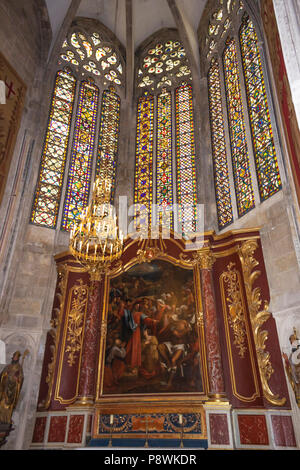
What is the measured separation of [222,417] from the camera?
671 cm

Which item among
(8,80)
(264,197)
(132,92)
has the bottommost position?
(264,197)

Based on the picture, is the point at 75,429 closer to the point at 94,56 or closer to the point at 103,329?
the point at 103,329

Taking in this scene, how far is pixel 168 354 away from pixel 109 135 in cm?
787

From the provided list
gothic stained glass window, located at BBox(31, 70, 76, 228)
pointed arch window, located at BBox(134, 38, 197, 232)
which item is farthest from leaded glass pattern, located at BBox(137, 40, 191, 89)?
gothic stained glass window, located at BBox(31, 70, 76, 228)

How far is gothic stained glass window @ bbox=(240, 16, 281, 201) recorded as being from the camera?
8297 mm

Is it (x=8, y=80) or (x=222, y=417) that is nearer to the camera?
(x=222, y=417)

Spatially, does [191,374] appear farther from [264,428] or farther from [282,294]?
[282,294]

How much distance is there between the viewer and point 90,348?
819cm

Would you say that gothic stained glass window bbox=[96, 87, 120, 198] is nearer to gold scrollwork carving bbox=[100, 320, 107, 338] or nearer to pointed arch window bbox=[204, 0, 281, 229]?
pointed arch window bbox=[204, 0, 281, 229]

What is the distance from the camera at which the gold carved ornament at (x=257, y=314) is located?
6.57 metres

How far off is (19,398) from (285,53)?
26.4 feet

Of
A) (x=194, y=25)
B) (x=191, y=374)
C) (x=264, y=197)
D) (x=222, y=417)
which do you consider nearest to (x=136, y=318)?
(x=191, y=374)

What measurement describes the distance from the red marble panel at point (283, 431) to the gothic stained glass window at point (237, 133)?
182 inches
